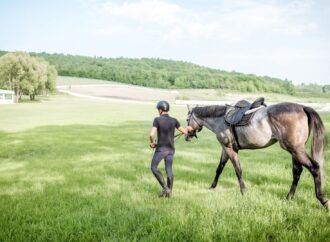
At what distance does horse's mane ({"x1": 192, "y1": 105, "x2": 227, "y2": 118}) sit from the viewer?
810 centimetres

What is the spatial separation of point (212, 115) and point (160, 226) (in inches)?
148

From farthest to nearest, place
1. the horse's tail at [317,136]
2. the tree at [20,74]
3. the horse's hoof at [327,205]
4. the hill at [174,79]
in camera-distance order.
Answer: the hill at [174,79], the tree at [20,74], the horse's tail at [317,136], the horse's hoof at [327,205]

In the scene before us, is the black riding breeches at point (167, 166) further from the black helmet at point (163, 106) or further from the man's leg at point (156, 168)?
the black helmet at point (163, 106)

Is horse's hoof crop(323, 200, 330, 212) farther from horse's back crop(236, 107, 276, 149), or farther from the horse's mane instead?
the horse's mane

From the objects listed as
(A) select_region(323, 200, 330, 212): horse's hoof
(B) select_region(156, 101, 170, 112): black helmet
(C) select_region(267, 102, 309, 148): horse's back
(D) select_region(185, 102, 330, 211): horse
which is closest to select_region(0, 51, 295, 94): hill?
(D) select_region(185, 102, 330, 211): horse

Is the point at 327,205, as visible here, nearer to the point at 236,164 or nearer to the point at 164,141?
the point at 236,164

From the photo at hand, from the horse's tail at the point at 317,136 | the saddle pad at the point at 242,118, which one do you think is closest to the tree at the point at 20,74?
the saddle pad at the point at 242,118

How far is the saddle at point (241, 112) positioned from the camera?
24.1ft

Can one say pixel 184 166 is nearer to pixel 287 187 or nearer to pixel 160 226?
pixel 287 187

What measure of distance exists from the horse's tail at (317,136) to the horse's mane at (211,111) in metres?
2.11

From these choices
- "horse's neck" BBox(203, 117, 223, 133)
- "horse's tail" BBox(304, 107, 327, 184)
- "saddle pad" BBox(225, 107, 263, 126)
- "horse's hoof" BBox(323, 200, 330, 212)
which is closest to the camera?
"horse's hoof" BBox(323, 200, 330, 212)

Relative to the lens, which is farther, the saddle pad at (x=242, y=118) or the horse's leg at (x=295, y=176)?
the saddle pad at (x=242, y=118)

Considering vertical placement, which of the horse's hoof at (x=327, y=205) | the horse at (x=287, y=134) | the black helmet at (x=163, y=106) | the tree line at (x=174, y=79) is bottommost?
the horse's hoof at (x=327, y=205)

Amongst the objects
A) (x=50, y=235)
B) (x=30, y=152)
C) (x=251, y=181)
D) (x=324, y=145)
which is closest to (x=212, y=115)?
(x=251, y=181)
